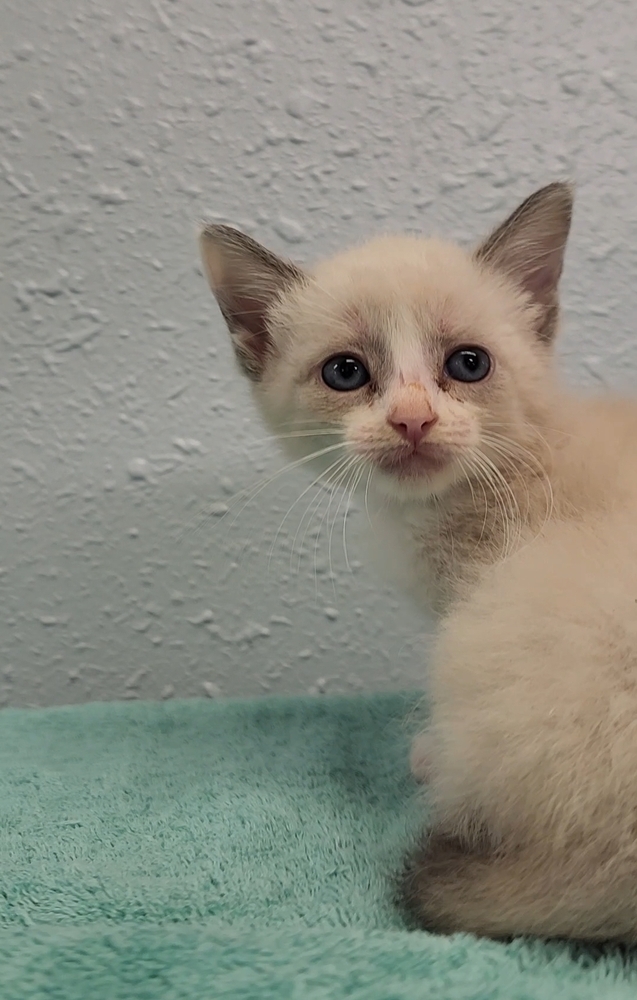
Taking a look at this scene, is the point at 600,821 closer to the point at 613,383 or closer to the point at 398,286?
the point at 398,286

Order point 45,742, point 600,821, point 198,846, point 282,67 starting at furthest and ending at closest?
point 282,67, point 45,742, point 198,846, point 600,821

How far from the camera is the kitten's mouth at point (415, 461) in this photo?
0.65 metres

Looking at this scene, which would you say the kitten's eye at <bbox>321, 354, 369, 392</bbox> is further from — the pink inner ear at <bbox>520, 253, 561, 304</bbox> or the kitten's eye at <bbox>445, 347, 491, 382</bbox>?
the pink inner ear at <bbox>520, 253, 561, 304</bbox>

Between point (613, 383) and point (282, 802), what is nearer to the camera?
point (282, 802)

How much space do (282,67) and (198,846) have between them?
3.08ft

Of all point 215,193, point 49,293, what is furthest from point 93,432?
point 215,193

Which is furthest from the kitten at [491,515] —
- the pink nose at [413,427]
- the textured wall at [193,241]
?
the textured wall at [193,241]

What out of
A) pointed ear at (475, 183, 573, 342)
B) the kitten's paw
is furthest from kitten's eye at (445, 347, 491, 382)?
the kitten's paw

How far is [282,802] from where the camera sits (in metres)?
0.72

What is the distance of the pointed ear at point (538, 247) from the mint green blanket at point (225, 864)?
0.48m

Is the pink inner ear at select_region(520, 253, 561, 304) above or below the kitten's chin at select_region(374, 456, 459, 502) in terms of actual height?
above

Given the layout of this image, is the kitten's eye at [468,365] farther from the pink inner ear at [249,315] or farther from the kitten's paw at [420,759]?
the kitten's paw at [420,759]

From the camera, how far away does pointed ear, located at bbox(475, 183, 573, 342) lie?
0.73 metres

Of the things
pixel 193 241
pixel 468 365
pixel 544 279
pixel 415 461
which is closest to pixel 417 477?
pixel 415 461
